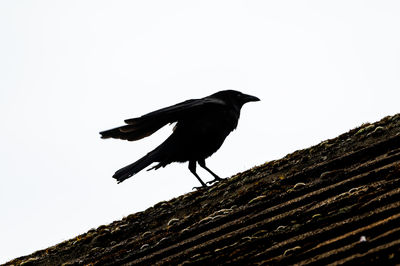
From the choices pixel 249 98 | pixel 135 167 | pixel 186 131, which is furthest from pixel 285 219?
pixel 249 98

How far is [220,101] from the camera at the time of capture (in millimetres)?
6984

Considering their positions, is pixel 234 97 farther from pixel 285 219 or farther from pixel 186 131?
pixel 285 219

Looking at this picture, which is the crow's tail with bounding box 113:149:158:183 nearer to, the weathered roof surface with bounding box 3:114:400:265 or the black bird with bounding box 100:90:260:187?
the black bird with bounding box 100:90:260:187

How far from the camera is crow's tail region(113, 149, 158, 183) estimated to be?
6.35m

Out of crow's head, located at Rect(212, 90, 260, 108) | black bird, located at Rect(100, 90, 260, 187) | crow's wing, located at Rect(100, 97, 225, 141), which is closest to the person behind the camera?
crow's wing, located at Rect(100, 97, 225, 141)

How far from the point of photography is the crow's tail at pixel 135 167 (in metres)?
6.35

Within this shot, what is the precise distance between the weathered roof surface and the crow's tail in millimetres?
986

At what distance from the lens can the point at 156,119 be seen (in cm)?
635

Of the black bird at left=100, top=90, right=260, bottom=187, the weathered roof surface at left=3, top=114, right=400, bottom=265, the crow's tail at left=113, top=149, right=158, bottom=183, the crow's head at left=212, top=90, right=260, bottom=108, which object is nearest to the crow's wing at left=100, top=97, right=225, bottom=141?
the black bird at left=100, top=90, right=260, bottom=187

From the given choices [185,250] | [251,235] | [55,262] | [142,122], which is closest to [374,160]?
[251,235]

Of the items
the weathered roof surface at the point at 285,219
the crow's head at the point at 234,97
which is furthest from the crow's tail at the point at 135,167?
the crow's head at the point at 234,97

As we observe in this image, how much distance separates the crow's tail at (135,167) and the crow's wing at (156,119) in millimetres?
278

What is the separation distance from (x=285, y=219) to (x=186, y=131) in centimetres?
360

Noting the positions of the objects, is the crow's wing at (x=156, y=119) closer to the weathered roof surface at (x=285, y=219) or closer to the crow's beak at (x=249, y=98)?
the crow's beak at (x=249, y=98)
